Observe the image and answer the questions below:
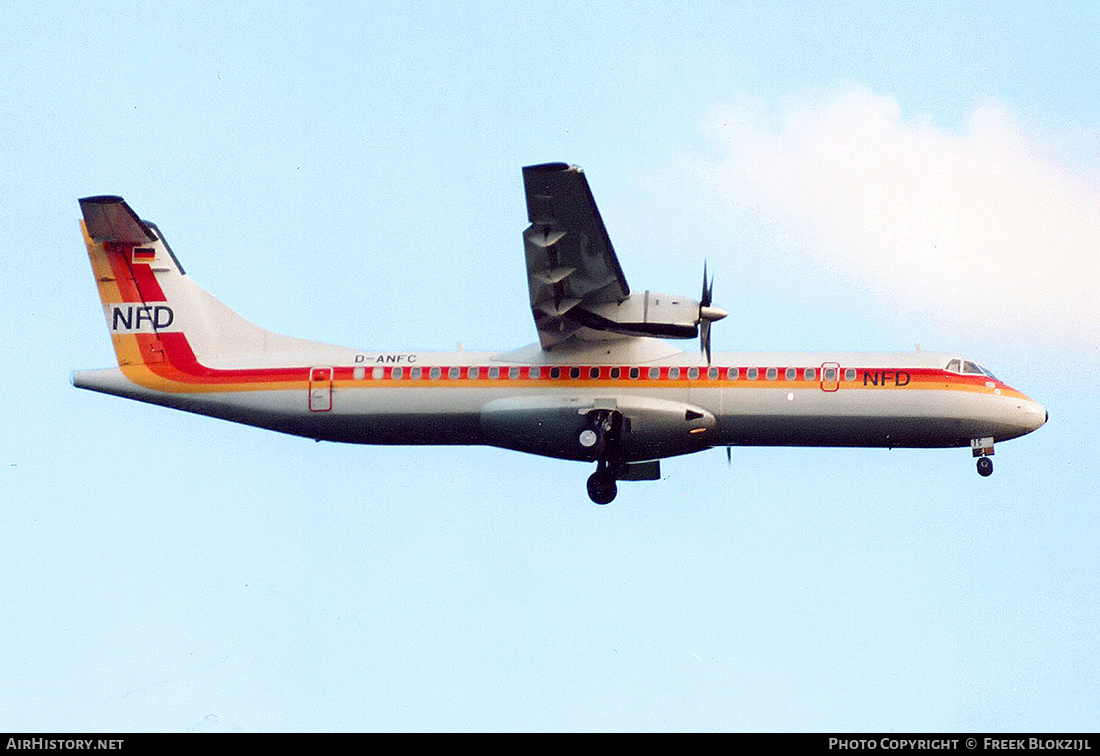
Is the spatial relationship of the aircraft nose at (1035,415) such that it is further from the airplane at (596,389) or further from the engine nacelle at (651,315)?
the engine nacelle at (651,315)

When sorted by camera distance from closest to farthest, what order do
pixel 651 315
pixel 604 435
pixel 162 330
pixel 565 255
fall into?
pixel 565 255 < pixel 651 315 < pixel 604 435 < pixel 162 330

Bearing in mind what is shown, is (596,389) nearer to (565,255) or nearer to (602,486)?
(602,486)

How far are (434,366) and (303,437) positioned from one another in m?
3.35

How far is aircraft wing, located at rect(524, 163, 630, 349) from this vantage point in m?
24.5

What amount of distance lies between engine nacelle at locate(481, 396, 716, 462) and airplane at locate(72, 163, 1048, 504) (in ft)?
0.10

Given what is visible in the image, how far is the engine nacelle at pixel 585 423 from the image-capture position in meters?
27.9

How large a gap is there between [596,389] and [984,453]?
26.6 ft

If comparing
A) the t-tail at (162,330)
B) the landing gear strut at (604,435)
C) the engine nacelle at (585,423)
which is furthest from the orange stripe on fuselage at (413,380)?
the landing gear strut at (604,435)

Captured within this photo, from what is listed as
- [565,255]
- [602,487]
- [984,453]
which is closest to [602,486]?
[602,487]

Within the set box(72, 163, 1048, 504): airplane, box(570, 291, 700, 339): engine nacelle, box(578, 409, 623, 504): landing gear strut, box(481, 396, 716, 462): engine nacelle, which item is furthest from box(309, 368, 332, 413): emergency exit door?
box(570, 291, 700, 339): engine nacelle

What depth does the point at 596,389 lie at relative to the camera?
1117 inches

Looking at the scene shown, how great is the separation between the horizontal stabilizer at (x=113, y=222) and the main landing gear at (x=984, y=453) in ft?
60.4

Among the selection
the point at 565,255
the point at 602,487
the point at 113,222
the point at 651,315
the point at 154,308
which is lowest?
the point at 602,487
